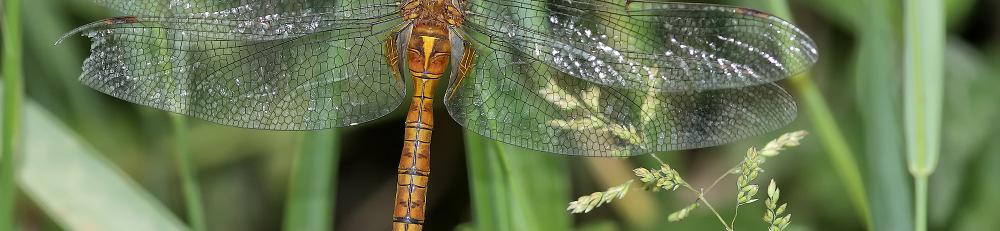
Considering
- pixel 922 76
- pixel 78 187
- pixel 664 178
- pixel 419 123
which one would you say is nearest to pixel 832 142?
pixel 922 76

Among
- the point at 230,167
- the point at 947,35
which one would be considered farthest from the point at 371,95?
the point at 947,35

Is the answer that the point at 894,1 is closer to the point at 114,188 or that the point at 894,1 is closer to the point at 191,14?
the point at 191,14

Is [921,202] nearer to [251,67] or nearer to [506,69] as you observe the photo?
[506,69]

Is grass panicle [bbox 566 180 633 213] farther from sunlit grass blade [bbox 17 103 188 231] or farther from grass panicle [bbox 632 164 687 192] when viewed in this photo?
sunlit grass blade [bbox 17 103 188 231]

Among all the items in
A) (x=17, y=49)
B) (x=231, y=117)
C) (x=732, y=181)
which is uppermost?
(x=17, y=49)

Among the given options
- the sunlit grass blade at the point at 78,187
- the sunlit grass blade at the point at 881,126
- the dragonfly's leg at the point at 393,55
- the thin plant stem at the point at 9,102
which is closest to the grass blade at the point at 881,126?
the sunlit grass blade at the point at 881,126

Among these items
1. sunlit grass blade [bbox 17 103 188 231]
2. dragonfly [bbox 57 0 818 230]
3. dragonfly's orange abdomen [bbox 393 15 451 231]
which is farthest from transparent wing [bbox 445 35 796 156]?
sunlit grass blade [bbox 17 103 188 231]
